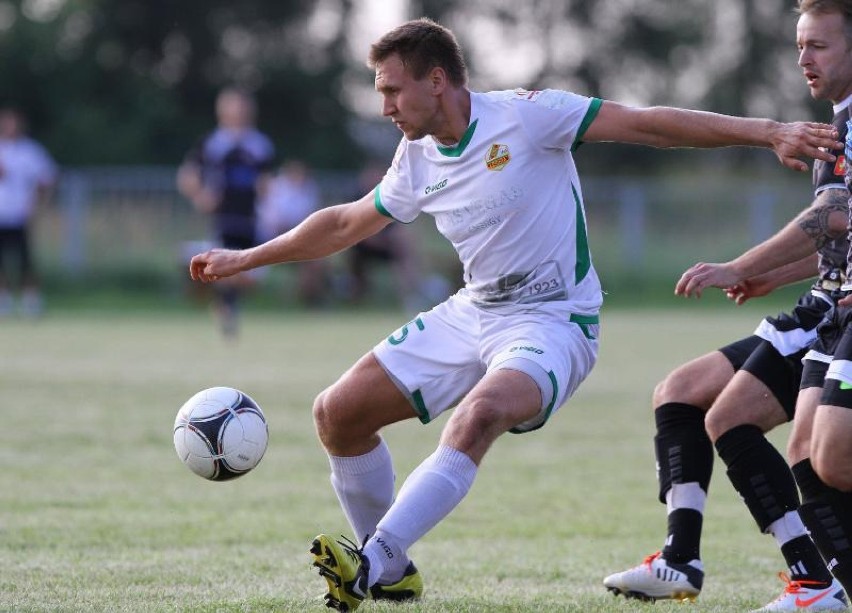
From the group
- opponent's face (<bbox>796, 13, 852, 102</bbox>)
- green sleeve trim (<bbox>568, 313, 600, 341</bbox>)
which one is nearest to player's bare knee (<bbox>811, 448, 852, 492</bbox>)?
green sleeve trim (<bbox>568, 313, 600, 341</bbox>)

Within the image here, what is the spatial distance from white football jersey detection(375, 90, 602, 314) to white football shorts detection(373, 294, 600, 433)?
0.07m

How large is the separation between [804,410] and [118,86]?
32.9 meters

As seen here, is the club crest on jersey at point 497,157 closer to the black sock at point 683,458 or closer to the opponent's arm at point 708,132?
the opponent's arm at point 708,132

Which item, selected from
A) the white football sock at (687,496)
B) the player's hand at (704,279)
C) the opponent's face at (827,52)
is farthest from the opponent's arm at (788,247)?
the white football sock at (687,496)

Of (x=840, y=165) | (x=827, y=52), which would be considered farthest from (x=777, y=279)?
(x=827, y=52)

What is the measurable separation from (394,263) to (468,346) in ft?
63.4

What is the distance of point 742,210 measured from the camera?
2886 centimetres

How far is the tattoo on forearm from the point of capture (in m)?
4.85

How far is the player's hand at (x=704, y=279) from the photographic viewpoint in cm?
498

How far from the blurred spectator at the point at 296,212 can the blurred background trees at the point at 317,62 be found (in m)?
8.59

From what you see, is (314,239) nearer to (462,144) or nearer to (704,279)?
(462,144)

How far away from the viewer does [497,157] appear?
529cm

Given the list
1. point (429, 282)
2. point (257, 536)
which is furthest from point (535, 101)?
point (429, 282)

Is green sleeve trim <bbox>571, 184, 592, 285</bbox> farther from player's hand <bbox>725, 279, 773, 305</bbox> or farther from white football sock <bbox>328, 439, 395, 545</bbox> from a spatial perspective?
white football sock <bbox>328, 439, 395, 545</bbox>
